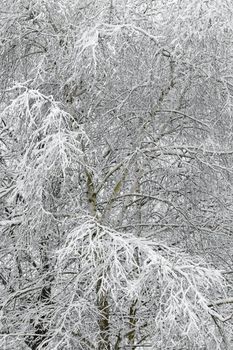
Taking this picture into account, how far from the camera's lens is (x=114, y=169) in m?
5.20

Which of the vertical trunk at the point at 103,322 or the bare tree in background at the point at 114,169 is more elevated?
the bare tree in background at the point at 114,169

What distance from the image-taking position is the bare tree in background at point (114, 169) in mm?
4246

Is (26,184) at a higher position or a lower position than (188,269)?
higher

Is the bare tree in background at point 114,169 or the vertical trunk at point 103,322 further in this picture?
the vertical trunk at point 103,322

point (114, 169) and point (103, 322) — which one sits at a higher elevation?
point (114, 169)

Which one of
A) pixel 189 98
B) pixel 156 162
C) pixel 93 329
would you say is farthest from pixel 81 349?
pixel 189 98

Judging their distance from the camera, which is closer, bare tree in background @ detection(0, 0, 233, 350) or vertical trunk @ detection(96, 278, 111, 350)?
bare tree in background @ detection(0, 0, 233, 350)

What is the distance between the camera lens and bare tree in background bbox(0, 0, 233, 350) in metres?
4.25

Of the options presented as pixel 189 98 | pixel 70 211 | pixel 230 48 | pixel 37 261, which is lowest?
pixel 37 261

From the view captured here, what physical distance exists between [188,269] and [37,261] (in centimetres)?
217

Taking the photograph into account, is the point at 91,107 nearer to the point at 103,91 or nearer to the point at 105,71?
the point at 103,91

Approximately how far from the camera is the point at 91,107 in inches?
222

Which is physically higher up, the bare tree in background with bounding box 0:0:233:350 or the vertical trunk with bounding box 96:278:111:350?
the bare tree in background with bounding box 0:0:233:350

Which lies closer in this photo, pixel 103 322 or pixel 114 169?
pixel 103 322
